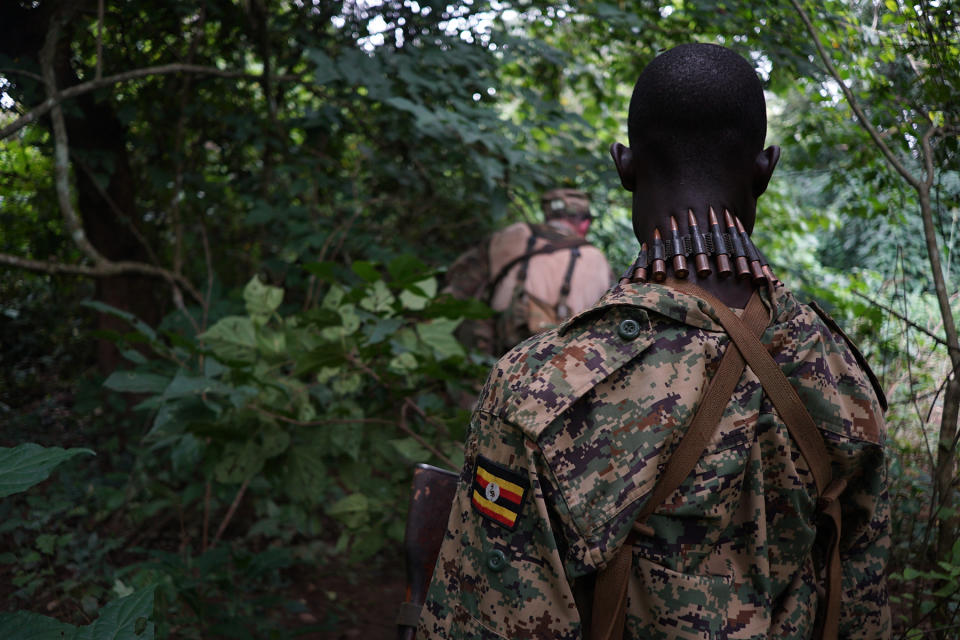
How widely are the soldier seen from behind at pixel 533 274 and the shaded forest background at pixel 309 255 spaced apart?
209 mm

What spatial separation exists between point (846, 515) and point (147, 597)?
4.13 ft

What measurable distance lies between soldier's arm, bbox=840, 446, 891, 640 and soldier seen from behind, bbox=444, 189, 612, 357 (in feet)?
9.73

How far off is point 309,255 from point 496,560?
296 cm

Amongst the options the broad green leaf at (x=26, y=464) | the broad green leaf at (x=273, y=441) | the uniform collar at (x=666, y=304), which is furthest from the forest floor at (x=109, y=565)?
the uniform collar at (x=666, y=304)

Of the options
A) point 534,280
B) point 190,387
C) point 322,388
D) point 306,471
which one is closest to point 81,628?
point 190,387

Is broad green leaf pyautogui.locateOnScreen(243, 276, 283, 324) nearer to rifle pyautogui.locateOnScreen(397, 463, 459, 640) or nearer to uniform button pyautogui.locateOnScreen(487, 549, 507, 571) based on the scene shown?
rifle pyautogui.locateOnScreen(397, 463, 459, 640)

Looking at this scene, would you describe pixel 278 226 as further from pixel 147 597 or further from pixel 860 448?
pixel 860 448

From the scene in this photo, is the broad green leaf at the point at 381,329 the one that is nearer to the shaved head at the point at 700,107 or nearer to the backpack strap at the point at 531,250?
the shaved head at the point at 700,107

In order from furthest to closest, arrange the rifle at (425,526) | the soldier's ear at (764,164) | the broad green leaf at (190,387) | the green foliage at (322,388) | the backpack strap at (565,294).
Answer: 1. the backpack strap at (565,294)
2. the green foliage at (322,388)
3. the broad green leaf at (190,387)
4. the rifle at (425,526)
5. the soldier's ear at (764,164)

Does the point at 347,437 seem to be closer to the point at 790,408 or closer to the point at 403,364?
the point at 403,364

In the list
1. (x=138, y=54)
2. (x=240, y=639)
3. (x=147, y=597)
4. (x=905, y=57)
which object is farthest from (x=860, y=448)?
(x=138, y=54)

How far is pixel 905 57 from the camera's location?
2.38 meters

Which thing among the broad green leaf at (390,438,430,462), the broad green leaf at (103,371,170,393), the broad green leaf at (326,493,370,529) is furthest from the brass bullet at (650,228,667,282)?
the broad green leaf at (326,493,370,529)

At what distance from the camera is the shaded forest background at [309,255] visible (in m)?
2.25
